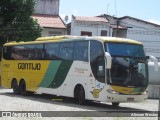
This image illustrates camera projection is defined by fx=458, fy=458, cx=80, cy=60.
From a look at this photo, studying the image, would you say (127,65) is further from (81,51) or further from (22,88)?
(22,88)

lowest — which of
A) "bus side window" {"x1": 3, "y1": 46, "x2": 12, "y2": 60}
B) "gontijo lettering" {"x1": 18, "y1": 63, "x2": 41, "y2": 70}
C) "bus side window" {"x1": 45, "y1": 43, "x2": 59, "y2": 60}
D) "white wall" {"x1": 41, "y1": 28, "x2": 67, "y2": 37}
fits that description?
"gontijo lettering" {"x1": 18, "y1": 63, "x2": 41, "y2": 70}

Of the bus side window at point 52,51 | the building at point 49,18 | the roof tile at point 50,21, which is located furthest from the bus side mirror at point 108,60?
the roof tile at point 50,21

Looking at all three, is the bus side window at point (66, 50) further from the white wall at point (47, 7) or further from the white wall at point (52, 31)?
the white wall at point (47, 7)

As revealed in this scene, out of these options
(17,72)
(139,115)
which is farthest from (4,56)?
(139,115)

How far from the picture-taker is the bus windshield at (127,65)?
19.1 m

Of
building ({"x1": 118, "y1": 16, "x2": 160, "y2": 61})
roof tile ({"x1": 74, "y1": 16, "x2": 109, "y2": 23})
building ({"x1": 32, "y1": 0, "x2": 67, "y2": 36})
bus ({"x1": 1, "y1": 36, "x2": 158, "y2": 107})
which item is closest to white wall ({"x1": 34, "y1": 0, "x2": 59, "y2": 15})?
building ({"x1": 32, "y1": 0, "x2": 67, "y2": 36})

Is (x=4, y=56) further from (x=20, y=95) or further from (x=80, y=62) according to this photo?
(x=80, y=62)

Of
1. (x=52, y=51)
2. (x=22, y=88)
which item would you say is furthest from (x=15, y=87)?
(x=52, y=51)

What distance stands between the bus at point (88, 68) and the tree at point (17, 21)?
13145 mm

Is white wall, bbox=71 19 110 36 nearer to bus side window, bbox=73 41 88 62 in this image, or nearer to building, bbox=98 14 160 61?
building, bbox=98 14 160 61

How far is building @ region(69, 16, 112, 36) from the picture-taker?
168 feet

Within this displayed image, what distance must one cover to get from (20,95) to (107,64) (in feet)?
30.0

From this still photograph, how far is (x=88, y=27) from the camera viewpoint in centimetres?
5175

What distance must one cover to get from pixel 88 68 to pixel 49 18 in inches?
1337
